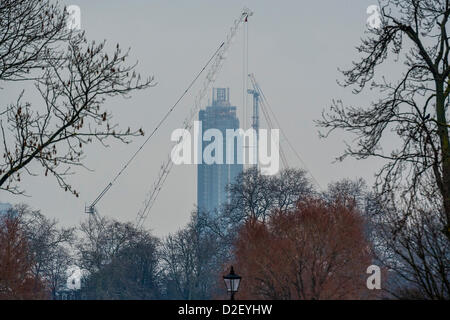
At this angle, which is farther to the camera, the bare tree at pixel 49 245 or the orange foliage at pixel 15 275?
the bare tree at pixel 49 245

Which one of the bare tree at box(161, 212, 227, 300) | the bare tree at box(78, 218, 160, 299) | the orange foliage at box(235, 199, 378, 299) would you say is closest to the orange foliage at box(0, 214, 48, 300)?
the orange foliage at box(235, 199, 378, 299)

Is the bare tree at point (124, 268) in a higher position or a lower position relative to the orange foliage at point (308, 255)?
higher

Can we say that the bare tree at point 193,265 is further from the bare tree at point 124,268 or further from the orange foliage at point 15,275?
the orange foliage at point 15,275

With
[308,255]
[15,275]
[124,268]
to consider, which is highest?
[124,268]

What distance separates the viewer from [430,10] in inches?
872

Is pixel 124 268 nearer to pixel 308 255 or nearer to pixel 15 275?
pixel 15 275

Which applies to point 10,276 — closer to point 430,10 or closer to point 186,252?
point 186,252

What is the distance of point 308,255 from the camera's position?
57.0 metres

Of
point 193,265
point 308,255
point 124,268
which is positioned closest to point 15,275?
point 308,255

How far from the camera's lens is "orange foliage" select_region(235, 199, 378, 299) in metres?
56.6

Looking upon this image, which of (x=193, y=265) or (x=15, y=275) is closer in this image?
(x=15, y=275)

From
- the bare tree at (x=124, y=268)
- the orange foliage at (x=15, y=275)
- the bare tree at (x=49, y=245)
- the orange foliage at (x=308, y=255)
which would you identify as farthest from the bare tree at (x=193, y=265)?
the orange foliage at (x=308, y=255)

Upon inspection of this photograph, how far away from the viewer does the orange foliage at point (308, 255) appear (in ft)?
186

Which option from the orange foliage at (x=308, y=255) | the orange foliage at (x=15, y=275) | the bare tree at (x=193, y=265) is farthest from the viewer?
the bare tree at (x=193, y=265)
